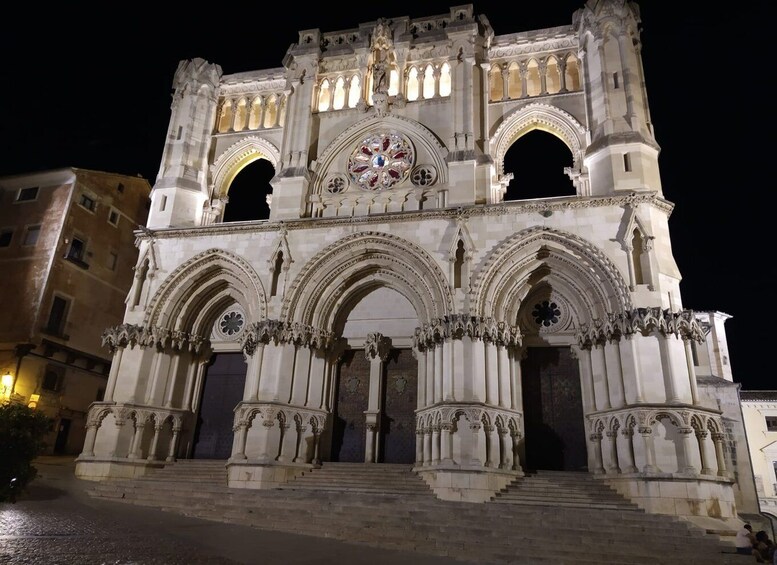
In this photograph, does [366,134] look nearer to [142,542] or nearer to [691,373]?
[691,373]

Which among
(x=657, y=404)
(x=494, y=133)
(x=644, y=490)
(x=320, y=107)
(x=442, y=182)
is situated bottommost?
(x=644, y=490)

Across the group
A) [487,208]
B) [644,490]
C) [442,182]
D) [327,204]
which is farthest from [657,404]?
[327,204]

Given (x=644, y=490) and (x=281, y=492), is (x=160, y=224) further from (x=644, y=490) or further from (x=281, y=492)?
(x=644, y=490)

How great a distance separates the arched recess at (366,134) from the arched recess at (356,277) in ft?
10.8

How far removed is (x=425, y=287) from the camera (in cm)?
1792

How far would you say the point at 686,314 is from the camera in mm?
15086

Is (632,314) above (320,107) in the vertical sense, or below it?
below

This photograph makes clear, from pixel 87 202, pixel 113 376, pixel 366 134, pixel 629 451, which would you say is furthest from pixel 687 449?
pixel 87 202

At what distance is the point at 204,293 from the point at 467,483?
37.3 ft

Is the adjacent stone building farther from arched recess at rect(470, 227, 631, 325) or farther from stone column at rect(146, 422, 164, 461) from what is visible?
arched recess at rect(470, 227, 631, 325)

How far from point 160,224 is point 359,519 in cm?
1349

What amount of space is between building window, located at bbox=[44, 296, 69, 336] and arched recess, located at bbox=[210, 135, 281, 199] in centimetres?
868

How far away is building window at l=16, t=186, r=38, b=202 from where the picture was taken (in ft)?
87.7

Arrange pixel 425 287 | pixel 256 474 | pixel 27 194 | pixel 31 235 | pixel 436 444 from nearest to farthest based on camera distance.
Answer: pixel 436 444, pixel 256 474, pixel 425 287, pixel 31 235, pixel 27 194
